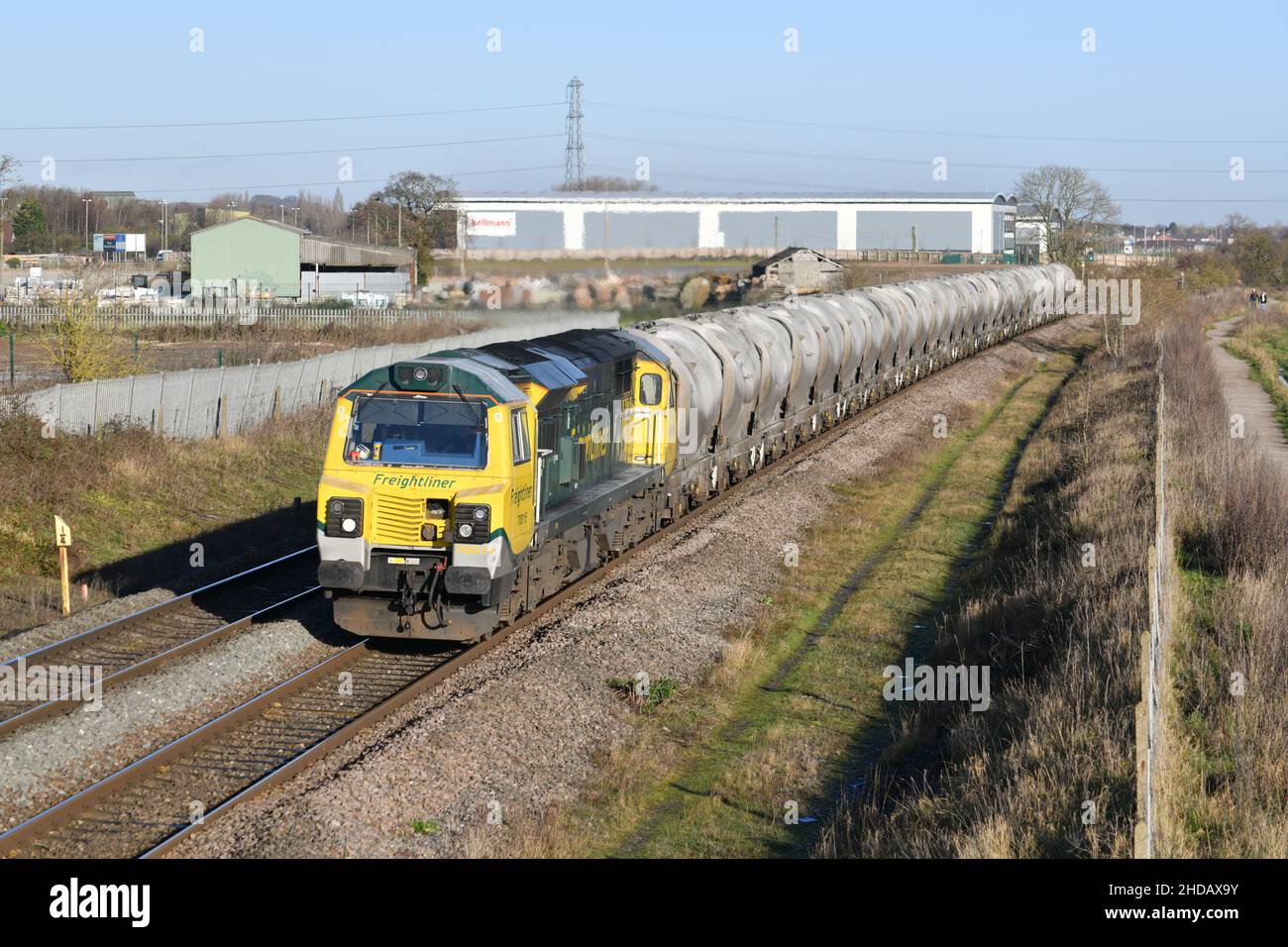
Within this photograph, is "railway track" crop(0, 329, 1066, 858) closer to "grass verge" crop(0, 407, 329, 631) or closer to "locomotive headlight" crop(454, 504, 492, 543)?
"locomotive headlight" crop(454, 504, 492, 543)

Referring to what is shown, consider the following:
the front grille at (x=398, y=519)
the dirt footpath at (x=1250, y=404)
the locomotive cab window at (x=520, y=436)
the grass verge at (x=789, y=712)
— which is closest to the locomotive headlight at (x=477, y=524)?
the front grille at (x=398, y=519)

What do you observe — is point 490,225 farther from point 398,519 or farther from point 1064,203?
point 1064,203

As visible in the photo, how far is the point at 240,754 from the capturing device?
42.5 feet

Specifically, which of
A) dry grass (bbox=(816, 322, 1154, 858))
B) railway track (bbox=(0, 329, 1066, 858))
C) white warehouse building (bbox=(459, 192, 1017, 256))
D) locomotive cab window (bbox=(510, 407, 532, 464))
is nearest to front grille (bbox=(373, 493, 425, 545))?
locomotive cab window (bbox=(510, 407, 532, 464))

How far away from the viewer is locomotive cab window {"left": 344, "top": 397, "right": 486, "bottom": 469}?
15047 mm

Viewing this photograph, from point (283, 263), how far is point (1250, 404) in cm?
4791

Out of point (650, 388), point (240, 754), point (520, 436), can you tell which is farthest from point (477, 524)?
point (650, 388)

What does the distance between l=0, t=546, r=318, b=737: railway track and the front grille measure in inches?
122

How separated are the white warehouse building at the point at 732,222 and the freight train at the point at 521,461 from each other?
8219 mm

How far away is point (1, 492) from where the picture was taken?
2194cm

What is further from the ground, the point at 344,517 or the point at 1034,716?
the point at 344,517

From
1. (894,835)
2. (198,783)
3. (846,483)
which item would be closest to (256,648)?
(198,783)
